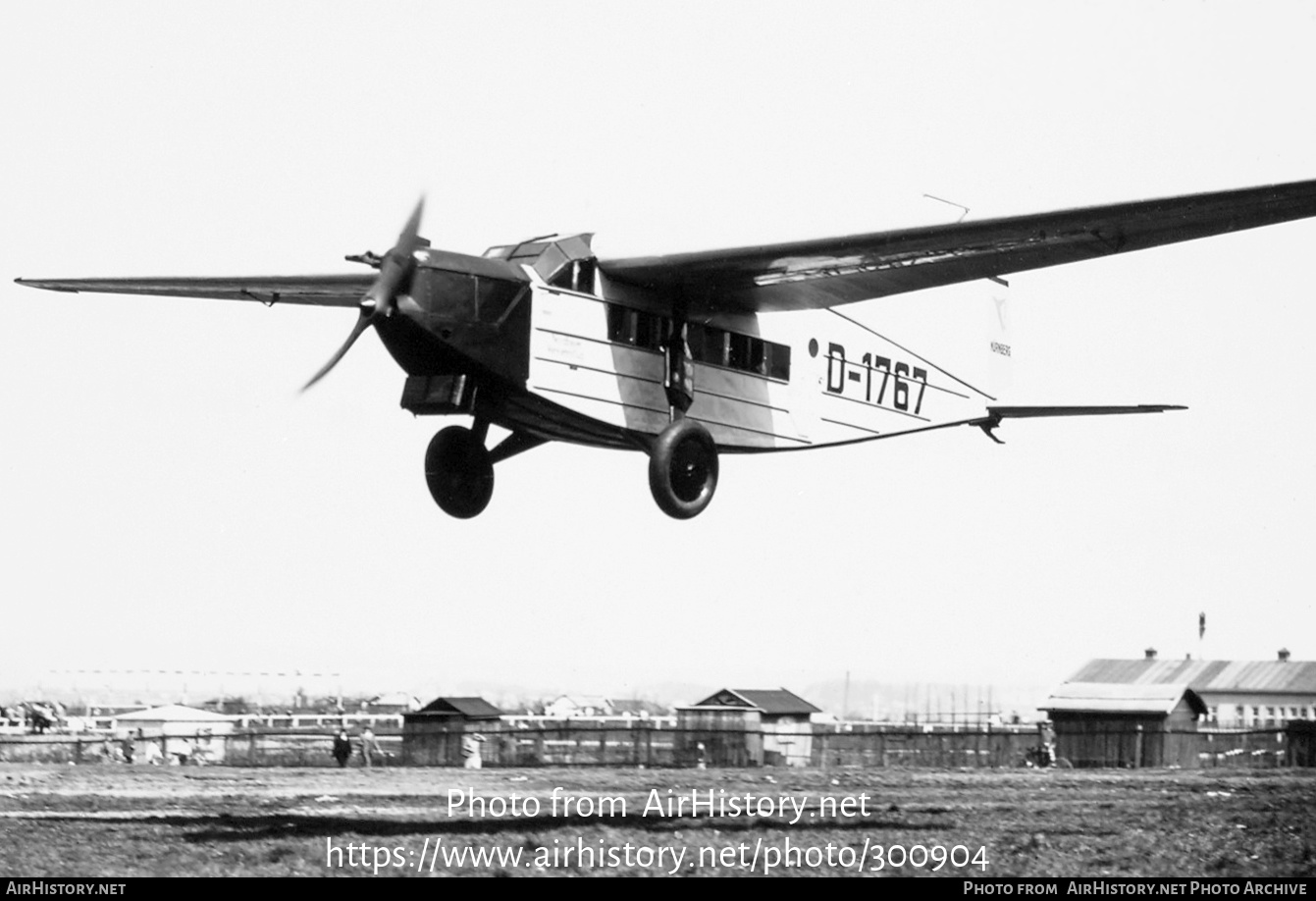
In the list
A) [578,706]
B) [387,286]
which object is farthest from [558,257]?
[578,706]

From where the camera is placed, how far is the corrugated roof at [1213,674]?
5025 centimetres

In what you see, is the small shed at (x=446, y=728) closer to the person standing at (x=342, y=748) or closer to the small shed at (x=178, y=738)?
the person standing at (x=342, y=748)

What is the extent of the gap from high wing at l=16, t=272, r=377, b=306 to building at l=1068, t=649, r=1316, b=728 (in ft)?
112

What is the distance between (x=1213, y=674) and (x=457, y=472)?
39389mm

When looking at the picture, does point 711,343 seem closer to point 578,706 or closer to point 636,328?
point 636,328

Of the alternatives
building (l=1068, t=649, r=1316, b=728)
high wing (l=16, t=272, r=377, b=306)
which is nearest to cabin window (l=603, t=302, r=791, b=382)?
high wing (l=16, t=272, r=377, b=306)

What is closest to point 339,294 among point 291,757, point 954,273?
point 954,273

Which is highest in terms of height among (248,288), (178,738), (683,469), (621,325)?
(248,288)

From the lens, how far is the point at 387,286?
20.5m

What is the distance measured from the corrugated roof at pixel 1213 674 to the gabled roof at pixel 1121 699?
3.72 ft

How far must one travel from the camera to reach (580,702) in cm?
10138

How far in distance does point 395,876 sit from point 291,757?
97.3 feet

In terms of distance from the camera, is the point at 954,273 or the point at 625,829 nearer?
the point at 625,829

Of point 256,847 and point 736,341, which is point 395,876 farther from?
point 736,341
